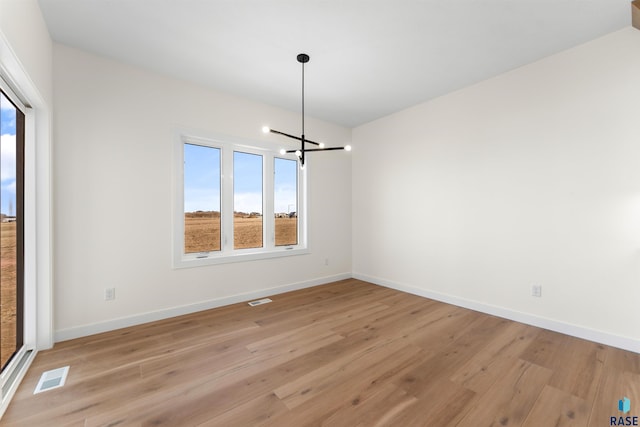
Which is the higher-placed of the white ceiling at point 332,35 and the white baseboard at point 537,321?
the white ceiling at point 332,35

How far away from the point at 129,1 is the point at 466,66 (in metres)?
3.29

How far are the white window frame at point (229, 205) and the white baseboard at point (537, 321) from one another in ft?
6.65

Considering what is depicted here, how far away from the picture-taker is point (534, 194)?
9.82 ft

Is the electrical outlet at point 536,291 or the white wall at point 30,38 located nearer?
the white wall at point 30,38

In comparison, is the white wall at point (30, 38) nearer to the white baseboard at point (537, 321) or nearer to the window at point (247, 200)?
the window at point (247, 200)

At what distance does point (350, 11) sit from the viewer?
7.37 ft

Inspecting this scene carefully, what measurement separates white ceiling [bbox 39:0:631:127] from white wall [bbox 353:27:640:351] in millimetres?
352

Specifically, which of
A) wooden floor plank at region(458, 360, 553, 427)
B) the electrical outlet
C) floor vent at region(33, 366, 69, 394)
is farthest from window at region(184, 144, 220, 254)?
the electrical outlet

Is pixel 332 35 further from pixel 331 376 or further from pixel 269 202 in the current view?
pixel 331 376

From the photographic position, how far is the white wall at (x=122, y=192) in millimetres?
2666

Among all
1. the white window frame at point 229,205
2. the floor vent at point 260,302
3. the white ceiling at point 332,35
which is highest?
the white ceiling at point 332,35

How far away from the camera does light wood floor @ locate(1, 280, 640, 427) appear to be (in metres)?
1.67

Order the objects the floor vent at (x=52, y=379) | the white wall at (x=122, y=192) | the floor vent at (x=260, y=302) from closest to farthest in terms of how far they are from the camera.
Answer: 1. the floor vent at (x=52, y=379)
2. the white wall at (x=122, y=192)
3. the floor vent at (x=260, y=302)

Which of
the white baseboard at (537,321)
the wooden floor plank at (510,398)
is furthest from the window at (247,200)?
the wooden floor plank at (510,398)
